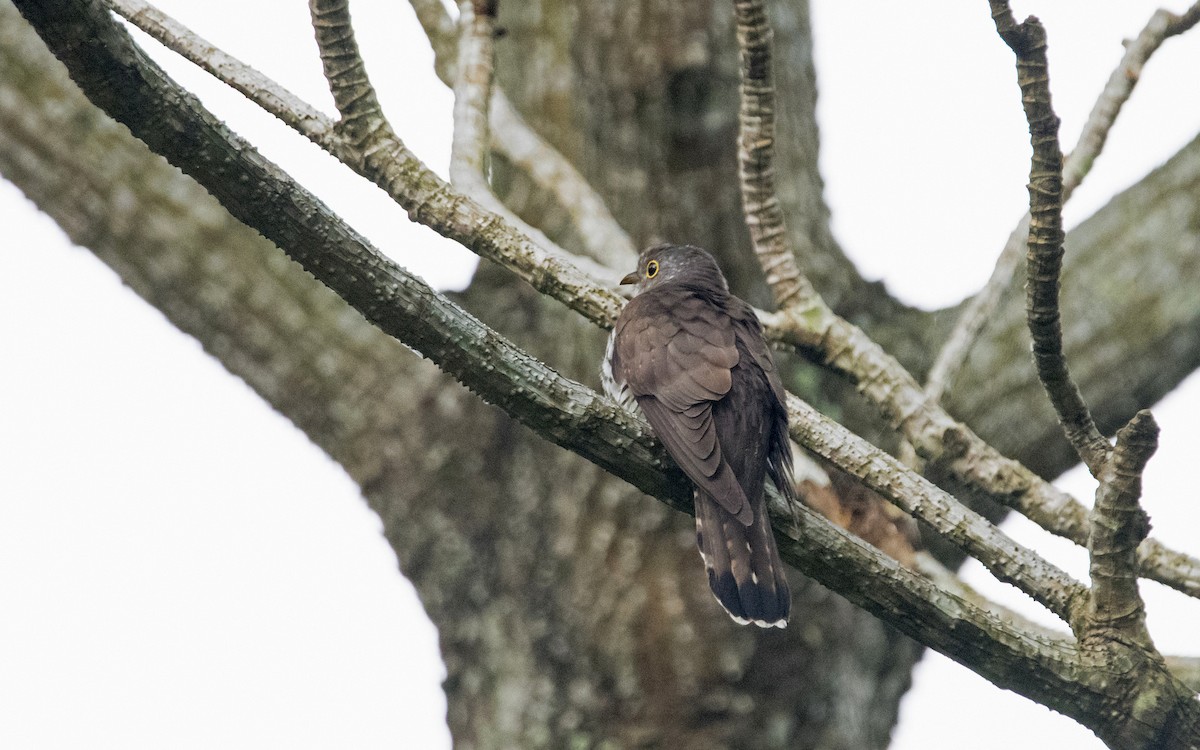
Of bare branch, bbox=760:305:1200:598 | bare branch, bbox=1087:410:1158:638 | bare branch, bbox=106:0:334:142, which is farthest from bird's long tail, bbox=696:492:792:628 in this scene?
bare branch, bbox=106:0:334:142

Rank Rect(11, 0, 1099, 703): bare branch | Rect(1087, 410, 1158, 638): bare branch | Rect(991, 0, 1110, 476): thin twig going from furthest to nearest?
Rect(991, 0, 1110, 476): thin twig < Rect(1087, 410, 1158, 638): bare branch < Rect(11, 0, 1099, 703): bare branch

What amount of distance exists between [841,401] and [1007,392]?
0.86 metres

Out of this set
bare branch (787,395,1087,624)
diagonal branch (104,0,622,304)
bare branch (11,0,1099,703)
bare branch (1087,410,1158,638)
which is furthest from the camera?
diagonal branch (104,0,622,304)

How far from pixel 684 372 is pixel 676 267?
1.27 meters

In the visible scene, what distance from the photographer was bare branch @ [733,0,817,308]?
4258 mm

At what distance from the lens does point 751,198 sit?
15.3 ft

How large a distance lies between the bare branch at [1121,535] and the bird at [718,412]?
36.6 inches

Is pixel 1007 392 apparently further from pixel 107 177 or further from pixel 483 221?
pixel 107 177

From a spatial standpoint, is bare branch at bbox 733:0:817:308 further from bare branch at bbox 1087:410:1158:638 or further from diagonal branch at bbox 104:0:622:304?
bare branch at bbox 1087:410:1158:638

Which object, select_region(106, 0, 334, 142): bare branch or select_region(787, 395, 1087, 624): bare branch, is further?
select_region(106, 0, 334, 142): bare branch

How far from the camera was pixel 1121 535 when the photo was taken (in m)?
3.35

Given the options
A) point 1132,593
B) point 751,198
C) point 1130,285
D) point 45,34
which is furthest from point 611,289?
point 1130,285

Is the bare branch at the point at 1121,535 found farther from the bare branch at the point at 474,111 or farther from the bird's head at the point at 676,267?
the bird's head at the point at 676,267

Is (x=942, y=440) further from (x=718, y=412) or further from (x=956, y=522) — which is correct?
(x=718, y=412)
